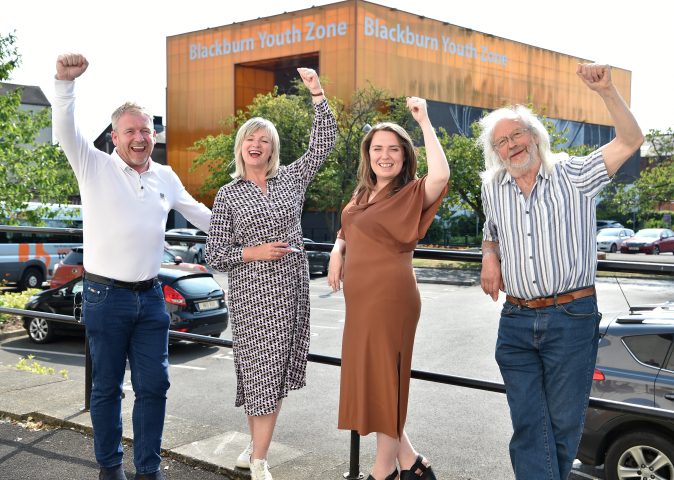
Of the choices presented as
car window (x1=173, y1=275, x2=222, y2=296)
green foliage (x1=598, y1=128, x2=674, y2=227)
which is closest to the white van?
car window (x1=173, y1=275, x2=222, y2=296)

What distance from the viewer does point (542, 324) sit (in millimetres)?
2523

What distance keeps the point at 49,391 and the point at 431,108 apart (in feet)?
159

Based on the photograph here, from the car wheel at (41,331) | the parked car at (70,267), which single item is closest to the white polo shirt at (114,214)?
the car wheel at (41,331)

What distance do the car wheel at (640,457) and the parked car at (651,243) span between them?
37393mm

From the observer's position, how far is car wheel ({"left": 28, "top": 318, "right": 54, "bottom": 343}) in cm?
1268

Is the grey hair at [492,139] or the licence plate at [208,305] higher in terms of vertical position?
the grey hair at [492,139]

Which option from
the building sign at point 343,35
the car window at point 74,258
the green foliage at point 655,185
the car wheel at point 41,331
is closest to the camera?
the car wheel at point 41,331

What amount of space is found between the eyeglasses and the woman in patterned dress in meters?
0.93

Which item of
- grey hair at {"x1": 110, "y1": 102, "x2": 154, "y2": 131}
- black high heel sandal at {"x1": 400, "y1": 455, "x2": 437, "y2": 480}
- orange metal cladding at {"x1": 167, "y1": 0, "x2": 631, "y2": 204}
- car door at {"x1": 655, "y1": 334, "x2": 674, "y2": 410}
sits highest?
orange metal cladding at {"x1": 167, "y1": 0, "x2": 631, "y2": 204}

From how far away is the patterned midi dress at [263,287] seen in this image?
3150 mm

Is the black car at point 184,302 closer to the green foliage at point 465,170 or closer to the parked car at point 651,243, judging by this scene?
the green foliage at point 465,170

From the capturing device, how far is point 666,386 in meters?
5.29

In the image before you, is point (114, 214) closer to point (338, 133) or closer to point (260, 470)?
point (260, 470)

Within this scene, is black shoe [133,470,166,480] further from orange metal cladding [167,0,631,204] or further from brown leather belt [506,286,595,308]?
orange metal cladding [167,0,631,204]
